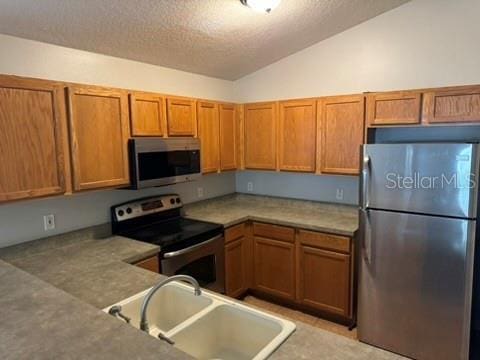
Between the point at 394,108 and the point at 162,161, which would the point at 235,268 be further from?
the point at 394,108

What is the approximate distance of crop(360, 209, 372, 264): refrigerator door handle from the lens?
8.16 feet

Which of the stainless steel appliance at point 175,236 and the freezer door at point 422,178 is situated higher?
the freezer door at point 422,178

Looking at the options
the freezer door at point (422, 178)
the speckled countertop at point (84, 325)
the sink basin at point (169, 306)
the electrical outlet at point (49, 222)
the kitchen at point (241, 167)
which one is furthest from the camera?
the electrical outlet at point (49, 222)

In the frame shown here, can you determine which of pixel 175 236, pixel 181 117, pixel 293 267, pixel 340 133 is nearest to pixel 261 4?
pixel 181 117

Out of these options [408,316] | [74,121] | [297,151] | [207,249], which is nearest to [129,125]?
[74,121]

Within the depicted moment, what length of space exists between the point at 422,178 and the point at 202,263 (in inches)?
69.7

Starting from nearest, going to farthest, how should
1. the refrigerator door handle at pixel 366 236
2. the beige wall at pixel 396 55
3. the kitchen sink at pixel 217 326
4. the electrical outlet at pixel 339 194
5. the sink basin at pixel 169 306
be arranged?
the kitchen sink at pixel 217 326 < the sink basin at pixel 169 306 < the refrigerator door handle at pixel 366 236 < the beige wall at pixel 396 55 < the electrical outlet at pixel 339 194

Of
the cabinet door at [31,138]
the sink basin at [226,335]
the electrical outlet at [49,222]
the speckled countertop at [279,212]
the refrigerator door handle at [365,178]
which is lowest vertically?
the sink basin at [226,335]

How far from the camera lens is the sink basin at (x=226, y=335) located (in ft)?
4.51

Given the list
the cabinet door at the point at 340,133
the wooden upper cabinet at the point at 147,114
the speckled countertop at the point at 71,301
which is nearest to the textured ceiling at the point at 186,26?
the wooden upper cabinet at the point at 147,114

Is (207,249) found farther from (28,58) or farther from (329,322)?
(28,58)

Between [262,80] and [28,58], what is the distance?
2.24m

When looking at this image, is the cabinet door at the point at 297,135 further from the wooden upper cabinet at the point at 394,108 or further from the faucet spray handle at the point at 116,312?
the faucet spray handle at the point at 116,312

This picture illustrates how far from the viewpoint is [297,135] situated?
3.21 metres
